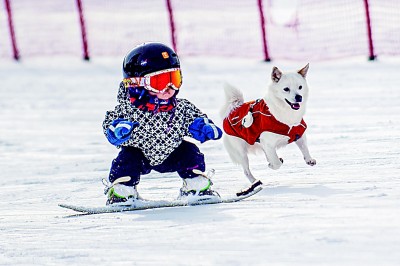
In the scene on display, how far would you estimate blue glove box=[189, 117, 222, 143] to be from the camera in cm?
558

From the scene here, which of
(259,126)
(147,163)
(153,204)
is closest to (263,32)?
(259,126)

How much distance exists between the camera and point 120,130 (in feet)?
17.7

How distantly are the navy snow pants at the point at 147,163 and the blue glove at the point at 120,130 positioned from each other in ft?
0.71

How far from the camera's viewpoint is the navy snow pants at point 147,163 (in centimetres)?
568

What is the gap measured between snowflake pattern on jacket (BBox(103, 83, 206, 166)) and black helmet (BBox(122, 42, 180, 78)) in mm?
160

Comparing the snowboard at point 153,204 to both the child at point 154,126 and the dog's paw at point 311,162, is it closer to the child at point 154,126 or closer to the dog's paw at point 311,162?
the child at point 154,126

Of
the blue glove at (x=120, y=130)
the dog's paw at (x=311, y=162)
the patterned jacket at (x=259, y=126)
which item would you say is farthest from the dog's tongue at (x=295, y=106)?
the blue glove at (x=120, y=130)

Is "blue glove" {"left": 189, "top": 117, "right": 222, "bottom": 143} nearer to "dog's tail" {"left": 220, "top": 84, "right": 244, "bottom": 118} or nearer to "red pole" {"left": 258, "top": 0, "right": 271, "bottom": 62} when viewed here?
"dog's tail" {"left": 220, "top": 84, "right": 244, "bottom": 118}

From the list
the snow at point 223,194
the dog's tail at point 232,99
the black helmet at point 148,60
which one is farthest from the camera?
the dog's tail at point 232,99

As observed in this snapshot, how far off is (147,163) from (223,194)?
2.00 ft

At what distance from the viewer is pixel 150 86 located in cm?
554

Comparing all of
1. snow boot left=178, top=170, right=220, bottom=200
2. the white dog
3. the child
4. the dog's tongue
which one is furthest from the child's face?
the dog's tongue

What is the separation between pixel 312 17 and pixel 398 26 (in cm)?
285

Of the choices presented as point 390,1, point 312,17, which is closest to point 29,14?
point 312,17
